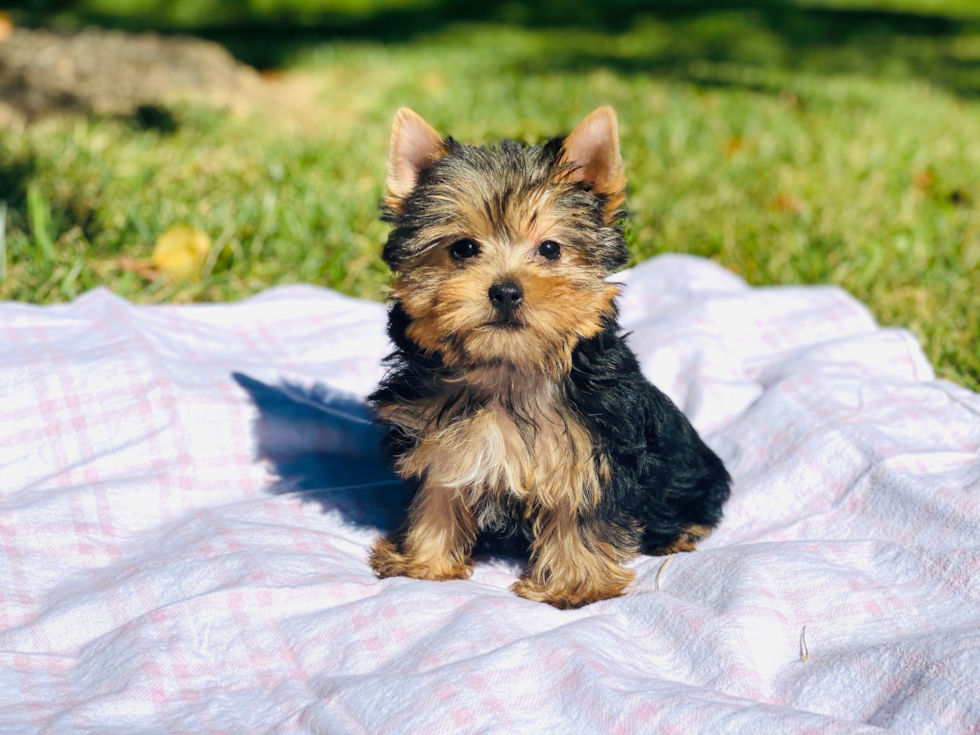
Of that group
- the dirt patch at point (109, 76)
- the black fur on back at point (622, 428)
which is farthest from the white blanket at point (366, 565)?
the dirt patch at point (109, 76)

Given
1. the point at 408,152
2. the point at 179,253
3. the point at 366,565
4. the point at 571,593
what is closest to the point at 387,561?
the point at 366,565

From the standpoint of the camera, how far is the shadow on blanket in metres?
4.19

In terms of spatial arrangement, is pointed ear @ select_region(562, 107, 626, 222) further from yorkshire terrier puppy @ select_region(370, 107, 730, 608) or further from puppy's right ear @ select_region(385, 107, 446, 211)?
puppy's right ear @ select_region(385, 107, 446, 211)

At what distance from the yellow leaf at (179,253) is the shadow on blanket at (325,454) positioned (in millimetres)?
1390

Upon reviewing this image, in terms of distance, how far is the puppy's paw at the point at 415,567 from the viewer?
362 centimetres

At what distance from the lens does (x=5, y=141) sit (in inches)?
287

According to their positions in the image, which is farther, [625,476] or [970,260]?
[970,260]

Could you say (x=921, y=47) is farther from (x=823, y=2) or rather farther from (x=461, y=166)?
(x=461, y=166)

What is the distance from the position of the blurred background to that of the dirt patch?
3cm

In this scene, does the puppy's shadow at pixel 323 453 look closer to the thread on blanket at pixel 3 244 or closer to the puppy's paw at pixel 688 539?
the puppy's paw at pixel 688 539

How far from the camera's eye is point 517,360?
3205mm

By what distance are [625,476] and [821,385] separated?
179 cm

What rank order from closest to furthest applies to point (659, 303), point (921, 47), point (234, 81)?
point (659, 303), point (234, 81), point (921, 47)

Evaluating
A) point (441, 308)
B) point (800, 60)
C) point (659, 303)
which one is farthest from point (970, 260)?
point (800, 60)
